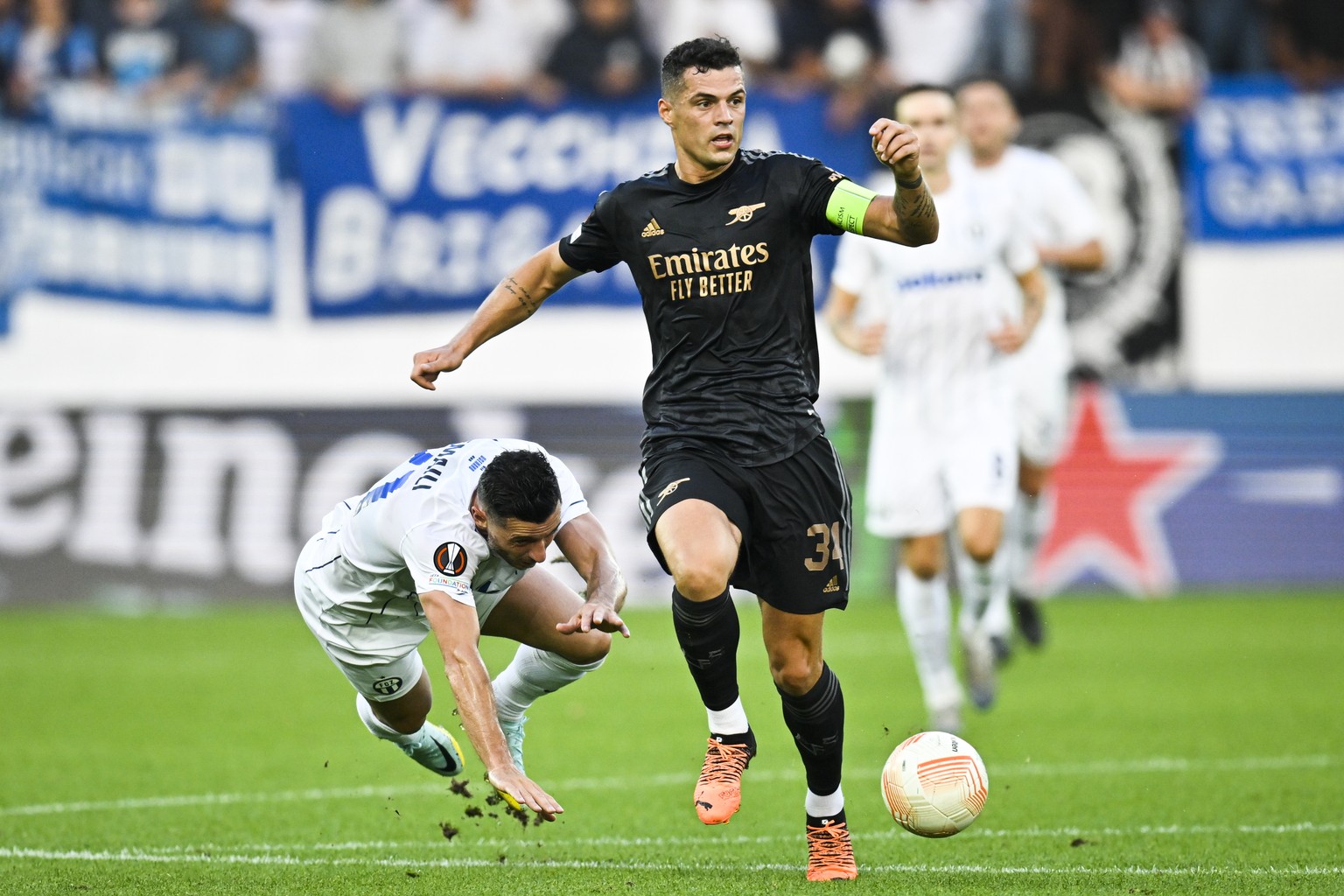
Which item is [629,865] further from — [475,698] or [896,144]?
[896,144]

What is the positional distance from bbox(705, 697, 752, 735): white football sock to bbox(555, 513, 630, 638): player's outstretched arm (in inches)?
17.9

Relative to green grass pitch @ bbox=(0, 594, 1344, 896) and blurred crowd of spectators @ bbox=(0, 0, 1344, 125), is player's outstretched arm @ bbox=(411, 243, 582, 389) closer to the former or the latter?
green grass pitch @ bbox=(0, 594, 1344, 896)

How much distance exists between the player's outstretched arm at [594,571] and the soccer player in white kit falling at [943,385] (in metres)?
3.07

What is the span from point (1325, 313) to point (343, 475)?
31.1 ft

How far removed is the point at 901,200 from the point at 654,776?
12.8ft

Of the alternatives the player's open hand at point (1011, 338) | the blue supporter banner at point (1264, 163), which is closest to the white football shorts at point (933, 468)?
the player's open hand at point (1011, 338)

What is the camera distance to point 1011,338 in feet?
30.3

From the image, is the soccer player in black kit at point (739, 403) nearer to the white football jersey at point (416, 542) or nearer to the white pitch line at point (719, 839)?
the white football jersey at point (416, 542)

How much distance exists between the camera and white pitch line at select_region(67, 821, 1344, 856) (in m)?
6.93

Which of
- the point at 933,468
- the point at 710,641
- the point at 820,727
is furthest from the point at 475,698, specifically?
the point at 933,468

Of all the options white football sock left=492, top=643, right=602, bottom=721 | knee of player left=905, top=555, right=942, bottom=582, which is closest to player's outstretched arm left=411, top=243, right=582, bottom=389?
white football sock left=492, top=643, right=602, bottom=721

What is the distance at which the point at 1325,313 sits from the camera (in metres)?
17.7

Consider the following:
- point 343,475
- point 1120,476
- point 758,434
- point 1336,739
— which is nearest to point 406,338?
point 343,475

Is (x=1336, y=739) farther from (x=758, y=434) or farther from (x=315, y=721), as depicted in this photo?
(x=315, y=721)
